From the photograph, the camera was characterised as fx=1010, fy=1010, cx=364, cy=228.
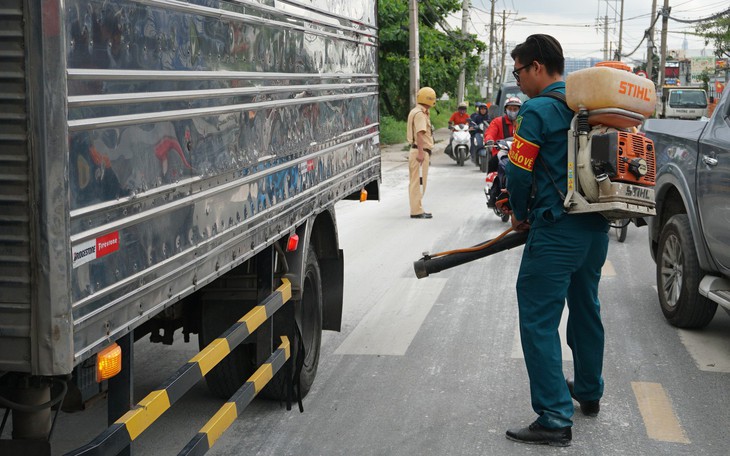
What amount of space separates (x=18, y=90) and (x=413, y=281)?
294 inches

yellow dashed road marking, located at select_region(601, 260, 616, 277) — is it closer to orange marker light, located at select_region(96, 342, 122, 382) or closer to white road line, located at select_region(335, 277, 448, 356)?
white road line, located at select_region(335, 277, 448, 356)

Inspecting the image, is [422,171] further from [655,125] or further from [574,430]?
[574,430]

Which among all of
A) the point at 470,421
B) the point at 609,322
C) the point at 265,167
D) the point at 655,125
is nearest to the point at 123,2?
the point at 265,167

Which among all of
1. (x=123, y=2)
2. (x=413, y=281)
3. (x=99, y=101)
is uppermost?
(x=123, y=2)

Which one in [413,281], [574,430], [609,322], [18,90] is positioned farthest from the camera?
[413,281]

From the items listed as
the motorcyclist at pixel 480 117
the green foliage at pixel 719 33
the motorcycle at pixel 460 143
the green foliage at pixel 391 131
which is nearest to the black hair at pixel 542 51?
the motorcyclist at pixel 480 117

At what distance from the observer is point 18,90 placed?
2.55 meters

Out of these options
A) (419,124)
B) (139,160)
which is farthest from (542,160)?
(419,124)

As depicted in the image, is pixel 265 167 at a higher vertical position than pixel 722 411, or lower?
higher

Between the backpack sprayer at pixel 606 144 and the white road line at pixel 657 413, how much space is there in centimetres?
121

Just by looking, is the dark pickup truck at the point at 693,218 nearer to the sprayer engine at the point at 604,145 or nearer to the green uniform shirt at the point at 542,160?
the sprayer engine at the point at 604,145

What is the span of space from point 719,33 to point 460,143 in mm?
49486

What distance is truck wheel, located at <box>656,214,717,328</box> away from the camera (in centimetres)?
754

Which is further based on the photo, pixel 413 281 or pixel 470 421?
pixel 413 281
